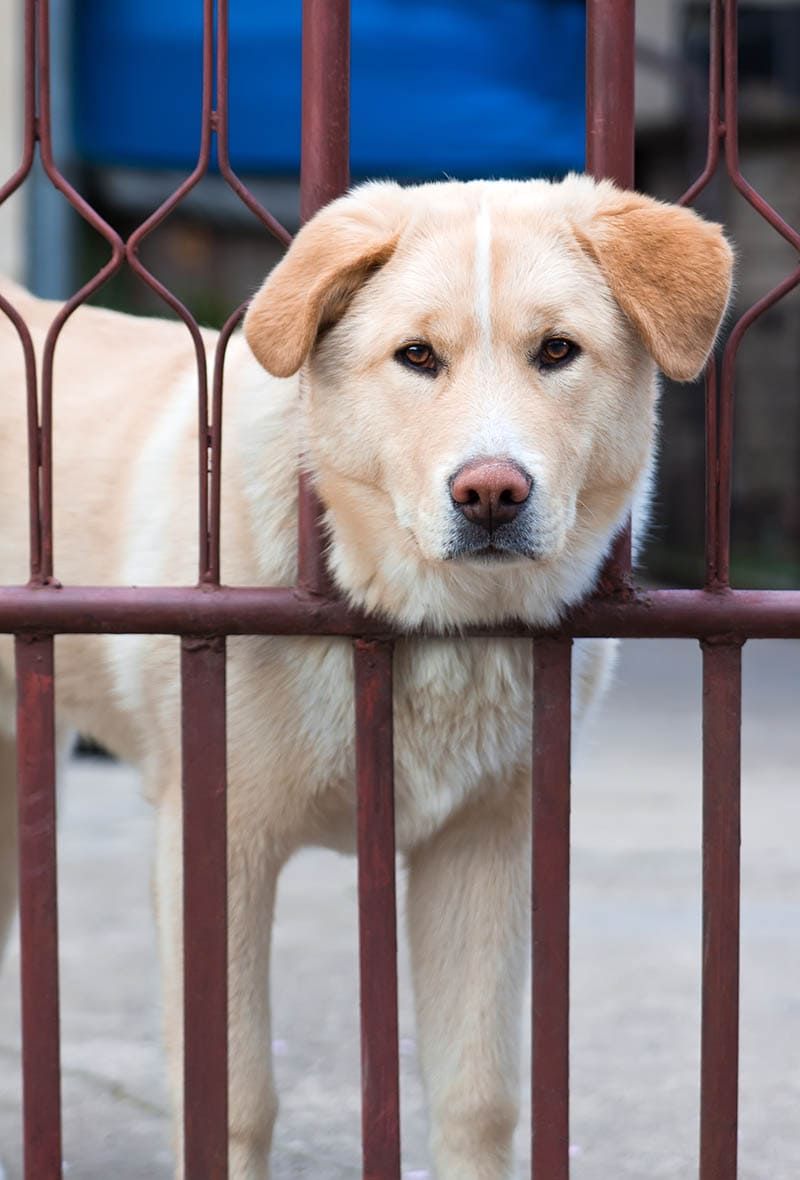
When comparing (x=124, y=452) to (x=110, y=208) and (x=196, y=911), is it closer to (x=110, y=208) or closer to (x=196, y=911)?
(x=196, y=911)

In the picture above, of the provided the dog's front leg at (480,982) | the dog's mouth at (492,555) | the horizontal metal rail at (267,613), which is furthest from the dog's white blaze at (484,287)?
the dog's front leg at (480,982)

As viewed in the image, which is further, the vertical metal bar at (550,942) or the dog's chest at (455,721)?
the dog's chest at (455,721)

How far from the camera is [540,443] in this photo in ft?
6.91

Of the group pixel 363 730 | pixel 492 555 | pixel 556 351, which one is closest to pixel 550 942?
pixel 363 730

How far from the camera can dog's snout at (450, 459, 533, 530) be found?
203 centimetres

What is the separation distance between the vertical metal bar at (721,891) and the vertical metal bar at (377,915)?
428 mm

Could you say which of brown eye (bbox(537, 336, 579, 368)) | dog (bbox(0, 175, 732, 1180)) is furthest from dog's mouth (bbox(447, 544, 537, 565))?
brown eye (bbox(537, 336, 579, 368))

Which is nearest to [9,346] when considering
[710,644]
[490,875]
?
[490,875]

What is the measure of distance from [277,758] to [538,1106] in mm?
Answer: 658

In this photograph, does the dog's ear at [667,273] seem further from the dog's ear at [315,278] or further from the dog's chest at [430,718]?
the dog's chest at [430,718]

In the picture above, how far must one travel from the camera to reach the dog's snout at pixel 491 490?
2.03 metres

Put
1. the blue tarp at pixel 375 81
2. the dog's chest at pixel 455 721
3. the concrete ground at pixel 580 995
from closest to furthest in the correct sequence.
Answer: the dog's chest at pixel 455 721 < the concrete ground at pixel 580 995 < the blue tarp at pixel 375 81

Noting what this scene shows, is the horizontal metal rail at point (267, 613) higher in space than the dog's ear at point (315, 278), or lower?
lower

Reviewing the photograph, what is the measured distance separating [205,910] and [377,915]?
0.77 feet
